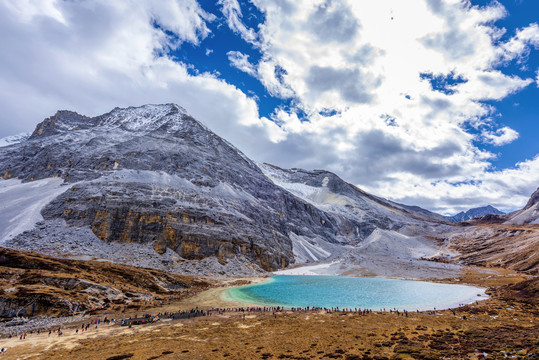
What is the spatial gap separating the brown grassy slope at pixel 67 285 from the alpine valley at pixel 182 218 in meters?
17.3

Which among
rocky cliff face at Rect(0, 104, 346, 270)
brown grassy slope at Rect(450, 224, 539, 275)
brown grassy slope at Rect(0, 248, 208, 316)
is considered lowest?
brown grassy slope at Rect(0, 248, 208, 316)

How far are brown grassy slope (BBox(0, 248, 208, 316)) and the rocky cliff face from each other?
27.0 metres

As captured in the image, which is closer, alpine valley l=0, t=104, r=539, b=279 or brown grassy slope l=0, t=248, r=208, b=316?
brown grassy slope l=0, t=248, r=208, b=316

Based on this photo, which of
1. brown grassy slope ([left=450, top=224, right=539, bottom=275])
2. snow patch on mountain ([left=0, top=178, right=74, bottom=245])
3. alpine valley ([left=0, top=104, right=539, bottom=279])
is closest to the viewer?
snow patch on mountain ([left=0, top=178, right=74, bottom=245])

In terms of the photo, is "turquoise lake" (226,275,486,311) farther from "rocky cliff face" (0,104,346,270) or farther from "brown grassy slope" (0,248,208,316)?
"rocky cliff face" (0,104,346,270)

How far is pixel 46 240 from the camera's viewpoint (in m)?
70.8

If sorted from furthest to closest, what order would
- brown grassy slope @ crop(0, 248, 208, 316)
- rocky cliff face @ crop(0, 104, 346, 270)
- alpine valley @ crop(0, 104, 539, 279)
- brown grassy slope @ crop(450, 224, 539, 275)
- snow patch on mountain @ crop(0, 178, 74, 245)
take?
brown grassy slope @ crop(450, 224, 539, 275) < rocky cliff face @ crop(0, 104, 346, 270) < alpine valley @ crop(0, 104, 539, 279) < snow patch on mountain @ crop(0, 178, 74, 245) < brown grassy slope @ crop(0, 248, 208, 316)

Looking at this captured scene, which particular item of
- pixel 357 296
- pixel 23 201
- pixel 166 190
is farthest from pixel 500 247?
pixel 23 201

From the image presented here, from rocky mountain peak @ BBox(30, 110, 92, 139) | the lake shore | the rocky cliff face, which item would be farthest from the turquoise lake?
rocky mountain peak @ BBox(30, 110, 92, 139)

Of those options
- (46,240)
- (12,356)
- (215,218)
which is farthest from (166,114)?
(12,356)

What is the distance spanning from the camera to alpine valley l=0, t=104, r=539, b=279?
3113 inches

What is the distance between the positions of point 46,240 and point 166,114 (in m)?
116

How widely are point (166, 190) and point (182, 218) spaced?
17.5 metres

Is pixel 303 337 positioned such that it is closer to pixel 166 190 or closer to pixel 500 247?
pixel 166 190
